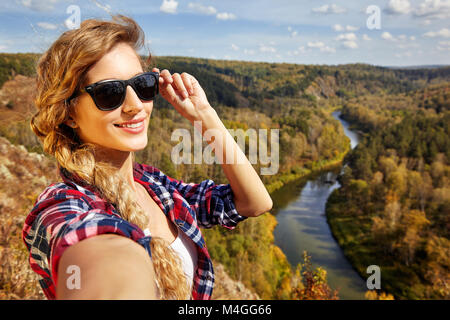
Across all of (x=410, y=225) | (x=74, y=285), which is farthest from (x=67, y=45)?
(x=410, y=225)

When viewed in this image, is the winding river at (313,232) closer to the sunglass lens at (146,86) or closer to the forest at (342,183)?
the forest at (342,183)

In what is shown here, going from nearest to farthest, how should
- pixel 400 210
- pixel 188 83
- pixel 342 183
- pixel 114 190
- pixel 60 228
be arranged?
pixel 60 228, pixel 114 190, pixel 188 83, pixel 400 210, pixel 342 183

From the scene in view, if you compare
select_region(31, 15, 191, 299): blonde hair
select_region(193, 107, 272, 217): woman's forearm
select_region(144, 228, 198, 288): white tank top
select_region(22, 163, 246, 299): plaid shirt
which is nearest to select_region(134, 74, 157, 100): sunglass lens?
select_region(31, 15, 191, 299): blonde hair

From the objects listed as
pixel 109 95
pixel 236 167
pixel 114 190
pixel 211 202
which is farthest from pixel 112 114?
pixel 211 202

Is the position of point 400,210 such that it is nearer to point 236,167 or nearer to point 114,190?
point 236,167

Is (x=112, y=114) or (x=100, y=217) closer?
(x=100, y=217)

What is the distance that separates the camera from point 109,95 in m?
1.25

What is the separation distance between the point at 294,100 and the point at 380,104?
26.3 m

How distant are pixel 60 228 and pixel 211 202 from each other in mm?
923

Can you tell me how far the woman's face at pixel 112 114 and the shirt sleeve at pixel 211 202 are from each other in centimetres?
52

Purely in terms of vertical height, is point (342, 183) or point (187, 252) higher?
point (187, 252)

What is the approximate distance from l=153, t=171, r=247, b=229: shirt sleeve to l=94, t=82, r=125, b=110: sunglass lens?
0.62m

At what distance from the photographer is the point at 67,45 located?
121cm

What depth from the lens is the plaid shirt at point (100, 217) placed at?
0.89 m
